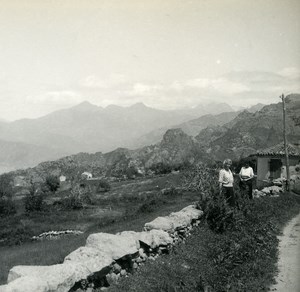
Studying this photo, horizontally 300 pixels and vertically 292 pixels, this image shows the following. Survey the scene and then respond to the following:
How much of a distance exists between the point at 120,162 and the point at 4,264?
361ft

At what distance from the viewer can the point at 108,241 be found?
7.82m

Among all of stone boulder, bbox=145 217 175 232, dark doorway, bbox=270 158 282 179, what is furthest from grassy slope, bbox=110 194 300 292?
dark doorway, bbox=270 158 282 179

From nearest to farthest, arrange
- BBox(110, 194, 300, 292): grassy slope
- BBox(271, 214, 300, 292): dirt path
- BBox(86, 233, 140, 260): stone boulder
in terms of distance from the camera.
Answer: BBox(110, 194, 300, 292): grassy slope < BBox(86, 233, 140, 260): stone boulder < BBox(271, 214, 300, 292): dirt path

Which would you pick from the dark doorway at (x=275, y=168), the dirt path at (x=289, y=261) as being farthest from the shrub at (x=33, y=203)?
the dirt path at (x=289, y=261)

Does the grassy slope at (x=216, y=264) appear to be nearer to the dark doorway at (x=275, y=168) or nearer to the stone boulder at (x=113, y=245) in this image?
the stone boulder at (x=113, y=245)

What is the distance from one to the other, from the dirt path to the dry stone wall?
271 cm

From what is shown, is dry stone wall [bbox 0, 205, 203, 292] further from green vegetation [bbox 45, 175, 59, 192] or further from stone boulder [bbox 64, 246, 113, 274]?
green vegetation [bbox 45, 175, 59, 192]

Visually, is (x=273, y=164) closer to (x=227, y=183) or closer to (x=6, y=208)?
(x=227, y=183)

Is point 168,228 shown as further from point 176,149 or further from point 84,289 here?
point 176,149

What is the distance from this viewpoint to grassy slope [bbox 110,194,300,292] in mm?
7158

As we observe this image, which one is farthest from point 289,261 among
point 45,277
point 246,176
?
point 246,176

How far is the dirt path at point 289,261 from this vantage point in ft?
25.9

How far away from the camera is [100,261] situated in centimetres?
682

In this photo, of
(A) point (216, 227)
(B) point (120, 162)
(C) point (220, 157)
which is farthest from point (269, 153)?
(B) point (120, 162)
